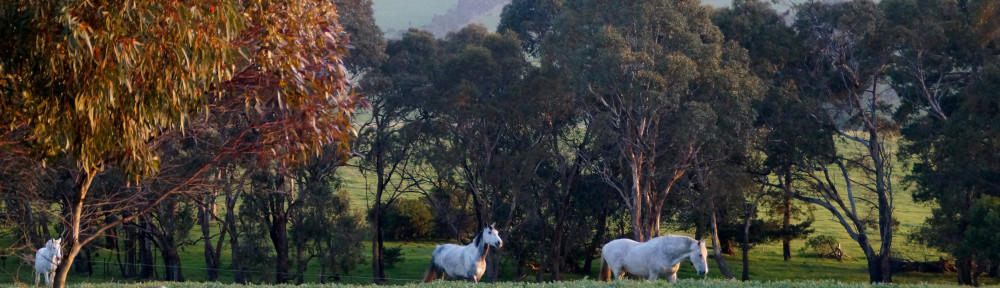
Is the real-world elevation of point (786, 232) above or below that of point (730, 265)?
above

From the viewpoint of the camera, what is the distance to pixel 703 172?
109ft

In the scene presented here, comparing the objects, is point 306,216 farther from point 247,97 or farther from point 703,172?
point 247,97

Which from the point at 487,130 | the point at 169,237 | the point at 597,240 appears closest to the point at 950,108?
the point at 597,240

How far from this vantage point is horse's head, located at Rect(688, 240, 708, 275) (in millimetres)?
17188

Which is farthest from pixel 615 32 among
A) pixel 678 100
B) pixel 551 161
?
pixel 551 161

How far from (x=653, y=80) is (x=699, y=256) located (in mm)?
12260

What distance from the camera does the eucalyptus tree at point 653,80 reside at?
1150 inches

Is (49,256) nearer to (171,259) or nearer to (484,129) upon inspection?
(171,259)

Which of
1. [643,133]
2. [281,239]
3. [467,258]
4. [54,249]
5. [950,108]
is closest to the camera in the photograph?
[467,258]

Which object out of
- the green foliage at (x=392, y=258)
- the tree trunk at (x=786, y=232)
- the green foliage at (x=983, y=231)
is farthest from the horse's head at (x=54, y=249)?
the tree trunk at (x=786, y=232)

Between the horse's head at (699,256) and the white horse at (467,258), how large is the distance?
422 cm

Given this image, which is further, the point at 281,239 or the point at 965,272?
the point at 281,239

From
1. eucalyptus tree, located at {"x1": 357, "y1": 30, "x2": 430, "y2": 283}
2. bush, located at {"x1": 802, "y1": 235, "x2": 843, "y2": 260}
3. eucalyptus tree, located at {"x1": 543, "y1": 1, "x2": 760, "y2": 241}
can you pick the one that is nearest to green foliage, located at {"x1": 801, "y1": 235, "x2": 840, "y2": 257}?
bush, located at {"x1": 802, "y1": 235, "x2": 843, "y2": 260}

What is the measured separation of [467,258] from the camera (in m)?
20.5
